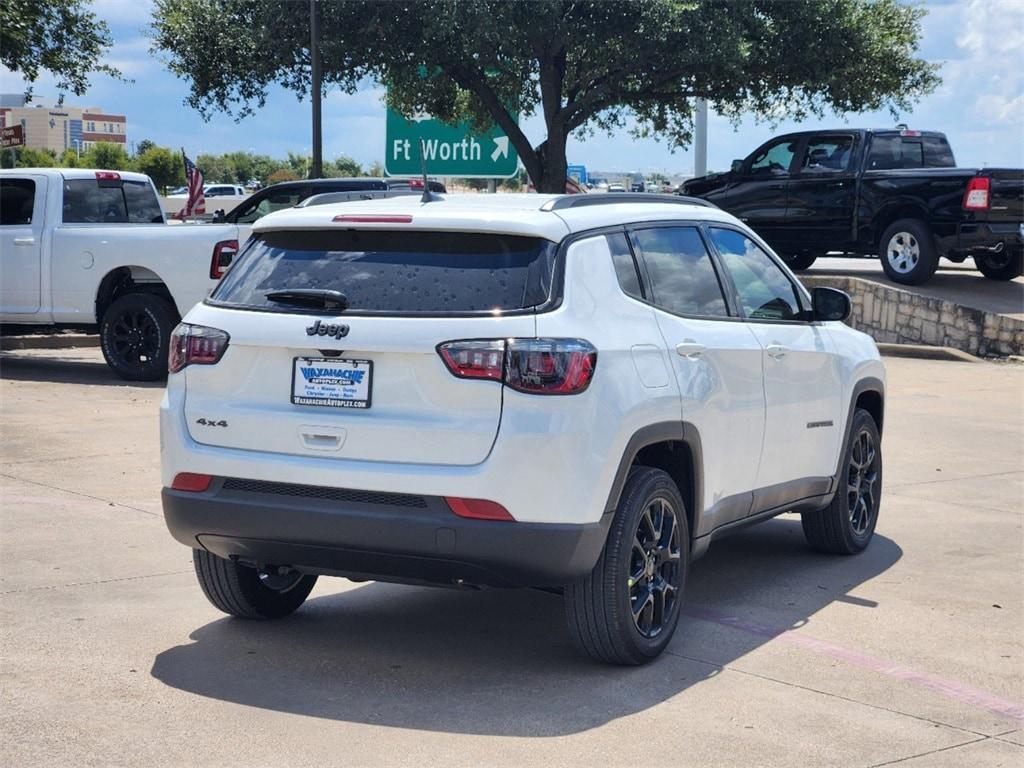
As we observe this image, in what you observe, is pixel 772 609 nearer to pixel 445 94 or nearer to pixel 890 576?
pixel 890 576

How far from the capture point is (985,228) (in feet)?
62.4

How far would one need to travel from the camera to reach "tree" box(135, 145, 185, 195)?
95.1 m

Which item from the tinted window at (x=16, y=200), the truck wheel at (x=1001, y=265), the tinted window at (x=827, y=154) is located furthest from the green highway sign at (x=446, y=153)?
the tinted window at (x=16, y=200)

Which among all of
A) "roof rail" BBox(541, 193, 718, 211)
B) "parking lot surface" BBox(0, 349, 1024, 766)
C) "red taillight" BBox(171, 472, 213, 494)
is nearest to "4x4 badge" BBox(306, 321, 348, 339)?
"red taillight" BBox(171, 472, 213, 494)

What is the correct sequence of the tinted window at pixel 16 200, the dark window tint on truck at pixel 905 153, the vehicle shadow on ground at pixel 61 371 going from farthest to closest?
the dark window tint on truck at pixel 905 153
the tinted window at pixel 16 200
the vehicle shadow on ground at pixel 61 371

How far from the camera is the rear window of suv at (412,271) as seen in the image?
5.36 m

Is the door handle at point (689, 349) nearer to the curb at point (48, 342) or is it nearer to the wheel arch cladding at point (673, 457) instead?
the wheel arch cladding at point (673, 457)

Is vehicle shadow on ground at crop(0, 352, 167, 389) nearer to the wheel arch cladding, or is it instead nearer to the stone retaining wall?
the stone retaining wall

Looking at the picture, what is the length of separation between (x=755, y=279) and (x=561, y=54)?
23.8 metres

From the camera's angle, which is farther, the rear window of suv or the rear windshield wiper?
the rear windshield wiper

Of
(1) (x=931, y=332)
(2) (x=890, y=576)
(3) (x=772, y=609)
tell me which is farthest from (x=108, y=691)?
(1) (x=931, y=332)

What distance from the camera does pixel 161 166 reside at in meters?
96.2

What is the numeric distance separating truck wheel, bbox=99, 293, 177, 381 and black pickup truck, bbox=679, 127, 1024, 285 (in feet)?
29.8

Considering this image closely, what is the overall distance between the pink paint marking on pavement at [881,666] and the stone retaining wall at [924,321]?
1272cm
